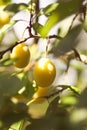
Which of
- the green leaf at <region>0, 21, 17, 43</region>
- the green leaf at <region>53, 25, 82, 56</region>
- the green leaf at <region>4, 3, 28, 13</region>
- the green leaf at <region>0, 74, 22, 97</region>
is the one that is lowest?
the green leaf at <region>0, 21, 17, 43</region>

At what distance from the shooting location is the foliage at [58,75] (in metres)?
0.34

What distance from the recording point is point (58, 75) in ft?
3.19

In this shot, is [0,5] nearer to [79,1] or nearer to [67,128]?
[79,1]

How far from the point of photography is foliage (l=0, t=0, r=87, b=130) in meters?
0.34

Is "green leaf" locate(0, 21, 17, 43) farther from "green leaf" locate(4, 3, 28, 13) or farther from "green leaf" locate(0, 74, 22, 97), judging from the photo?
"green leaf" locate(0, 74, 22, 97)

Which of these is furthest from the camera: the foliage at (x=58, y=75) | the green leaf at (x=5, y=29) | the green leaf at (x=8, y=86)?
the green leaf at (x=5, y=29)

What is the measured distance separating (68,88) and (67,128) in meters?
0.54

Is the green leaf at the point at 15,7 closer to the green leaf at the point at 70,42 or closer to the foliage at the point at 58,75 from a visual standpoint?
the foliage at the point at 58,75

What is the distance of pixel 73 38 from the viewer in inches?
13.6

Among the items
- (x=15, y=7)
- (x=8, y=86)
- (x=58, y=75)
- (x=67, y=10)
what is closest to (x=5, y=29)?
(x=15, y=7)

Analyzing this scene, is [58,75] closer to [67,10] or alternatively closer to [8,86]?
[8,86]

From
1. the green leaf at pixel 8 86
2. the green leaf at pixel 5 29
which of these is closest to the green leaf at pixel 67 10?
the green leaf at pixel 8 86

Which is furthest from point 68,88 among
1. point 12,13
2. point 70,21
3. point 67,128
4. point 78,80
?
point 67,128

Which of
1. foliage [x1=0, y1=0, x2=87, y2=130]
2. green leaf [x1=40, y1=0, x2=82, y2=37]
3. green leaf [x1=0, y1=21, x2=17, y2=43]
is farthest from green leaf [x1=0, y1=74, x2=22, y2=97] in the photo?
green leaf [x1=0, y1=21, x2=17, y2=43]
